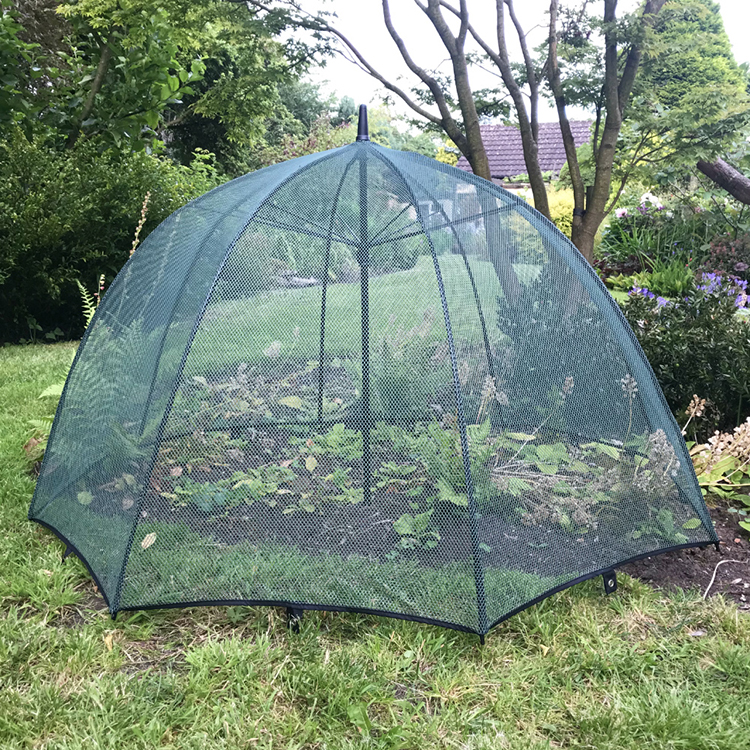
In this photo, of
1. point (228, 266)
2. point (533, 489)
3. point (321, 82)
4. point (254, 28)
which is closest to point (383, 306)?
point (228, 266)

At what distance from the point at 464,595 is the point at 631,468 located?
2.84 ft

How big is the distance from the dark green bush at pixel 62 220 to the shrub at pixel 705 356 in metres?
5.38

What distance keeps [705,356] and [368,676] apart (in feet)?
8.53

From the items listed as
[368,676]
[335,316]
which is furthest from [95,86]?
[368,676]

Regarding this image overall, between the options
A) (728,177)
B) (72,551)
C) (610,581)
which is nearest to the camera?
(610,581)

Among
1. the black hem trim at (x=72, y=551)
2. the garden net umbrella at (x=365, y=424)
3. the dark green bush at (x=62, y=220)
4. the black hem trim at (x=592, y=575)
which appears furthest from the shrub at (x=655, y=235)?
the black hem trim at (x=72, y=551)

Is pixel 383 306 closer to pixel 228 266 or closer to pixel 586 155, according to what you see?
pixel 228 266

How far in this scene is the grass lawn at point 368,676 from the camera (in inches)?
70.8

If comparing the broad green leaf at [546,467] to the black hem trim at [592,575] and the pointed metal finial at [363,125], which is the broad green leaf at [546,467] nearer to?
the black hem trim at [592,575]

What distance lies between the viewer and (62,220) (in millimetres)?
6340

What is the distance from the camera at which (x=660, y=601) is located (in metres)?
2.38

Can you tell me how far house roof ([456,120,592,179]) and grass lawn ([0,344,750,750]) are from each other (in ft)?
57.2

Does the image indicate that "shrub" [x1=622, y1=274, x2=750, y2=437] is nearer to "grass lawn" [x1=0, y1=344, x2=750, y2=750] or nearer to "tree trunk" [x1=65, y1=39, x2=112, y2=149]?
"grass lawn" [x1=0, y1=344, x2=750, y2=750]

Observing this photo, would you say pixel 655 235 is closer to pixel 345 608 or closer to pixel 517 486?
pixel 517 486
